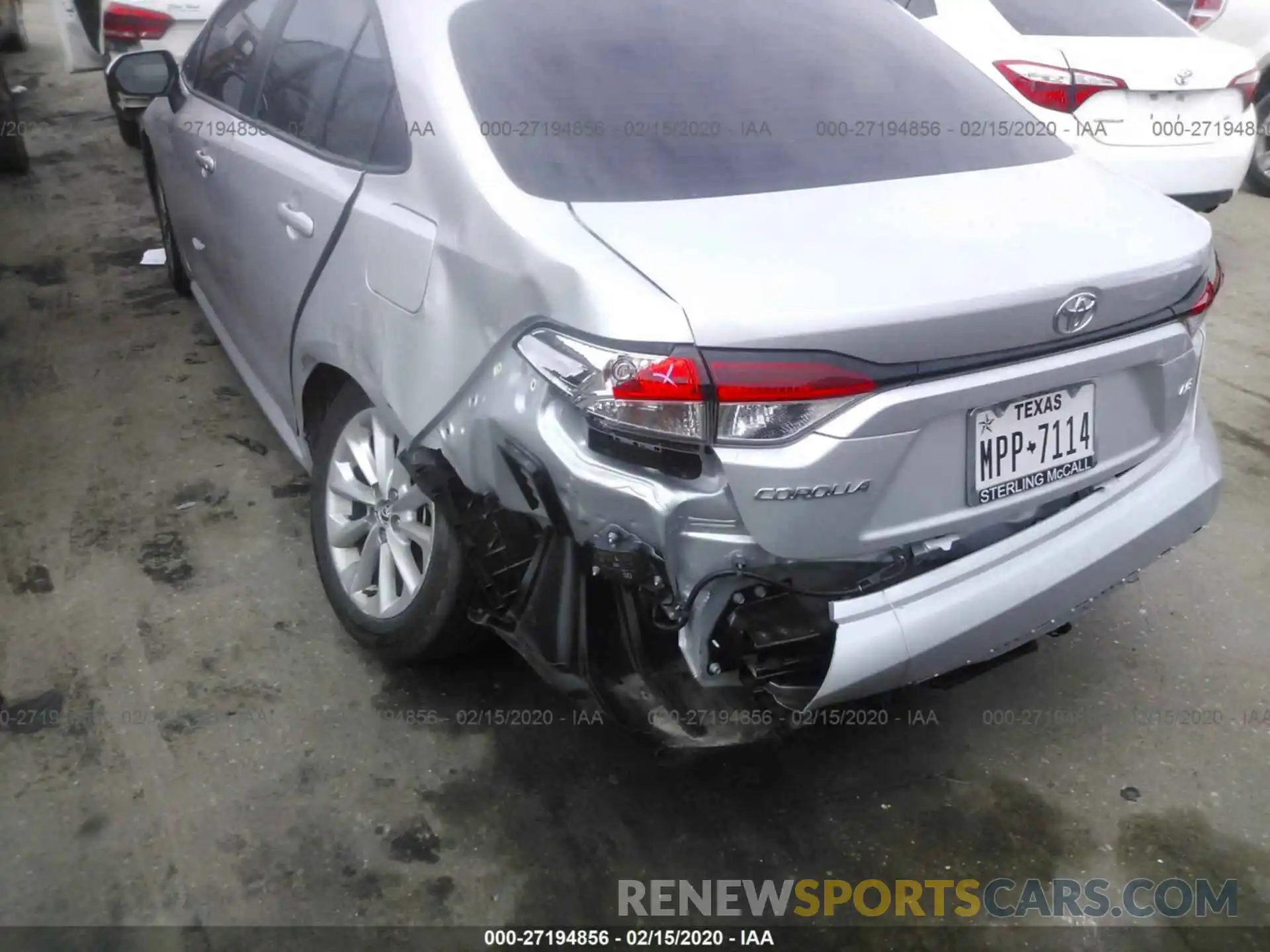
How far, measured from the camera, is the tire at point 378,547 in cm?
259

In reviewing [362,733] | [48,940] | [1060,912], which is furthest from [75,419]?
[1060,912]

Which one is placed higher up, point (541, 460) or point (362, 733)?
point (541, 460)

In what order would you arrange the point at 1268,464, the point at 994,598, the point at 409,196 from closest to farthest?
the point at 994,598 < the point at 409,196 < the point at 1268,464

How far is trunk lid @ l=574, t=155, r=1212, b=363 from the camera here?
73.9 inches

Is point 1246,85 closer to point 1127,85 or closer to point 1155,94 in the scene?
point 1155,94

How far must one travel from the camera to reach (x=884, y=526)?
1.99 meters

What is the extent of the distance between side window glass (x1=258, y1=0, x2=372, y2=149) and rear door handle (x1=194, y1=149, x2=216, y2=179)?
376 millimetres

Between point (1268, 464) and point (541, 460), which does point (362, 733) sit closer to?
point (541, 460)

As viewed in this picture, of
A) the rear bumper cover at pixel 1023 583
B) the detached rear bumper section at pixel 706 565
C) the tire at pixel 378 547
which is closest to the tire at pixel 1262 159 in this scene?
the rear bumper cover at pixel 1023 583

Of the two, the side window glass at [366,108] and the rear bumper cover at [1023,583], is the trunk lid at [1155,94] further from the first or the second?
the side window glass at [366,108]

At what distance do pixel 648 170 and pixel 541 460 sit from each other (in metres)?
0.66

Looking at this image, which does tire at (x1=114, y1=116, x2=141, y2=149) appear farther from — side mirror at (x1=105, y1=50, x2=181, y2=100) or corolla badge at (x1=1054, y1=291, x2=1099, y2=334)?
corolla badge at (x1=1054, y1=291, x2=1099, y2=334)

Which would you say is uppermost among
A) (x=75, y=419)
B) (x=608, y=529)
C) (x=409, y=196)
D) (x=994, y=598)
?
(x=409, y=196)

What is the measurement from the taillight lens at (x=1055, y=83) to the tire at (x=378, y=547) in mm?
3943
